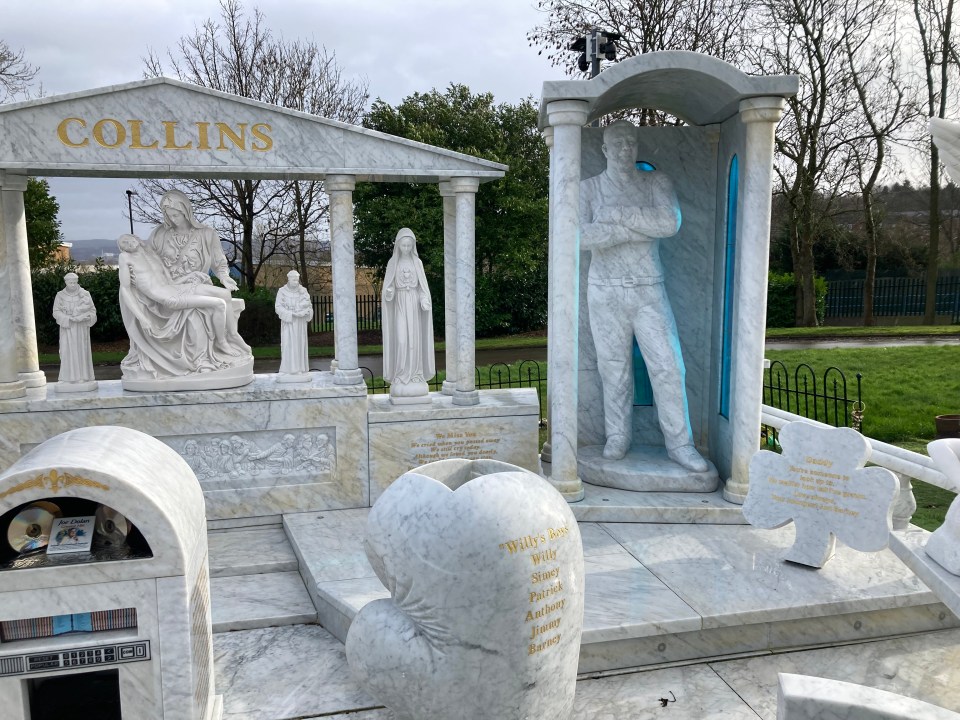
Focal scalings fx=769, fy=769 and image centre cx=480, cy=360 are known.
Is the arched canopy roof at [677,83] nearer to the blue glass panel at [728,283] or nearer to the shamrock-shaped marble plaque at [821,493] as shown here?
the blue glass panel at [728,283]

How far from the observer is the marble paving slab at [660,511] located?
6480 millimetres

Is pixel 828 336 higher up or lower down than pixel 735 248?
lower down

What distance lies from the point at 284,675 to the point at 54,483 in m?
2.16

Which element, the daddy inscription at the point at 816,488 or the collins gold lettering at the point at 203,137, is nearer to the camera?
the daddy inscription at the point at 816,488

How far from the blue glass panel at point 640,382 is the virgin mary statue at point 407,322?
207 cm

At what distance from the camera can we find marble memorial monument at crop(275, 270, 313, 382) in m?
7.32

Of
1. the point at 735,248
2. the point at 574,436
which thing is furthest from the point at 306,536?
the point at 735,248

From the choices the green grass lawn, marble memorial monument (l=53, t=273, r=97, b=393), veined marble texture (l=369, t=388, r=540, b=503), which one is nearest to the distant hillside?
marble memorial monument (l=53, t=273, r=97, b=393)

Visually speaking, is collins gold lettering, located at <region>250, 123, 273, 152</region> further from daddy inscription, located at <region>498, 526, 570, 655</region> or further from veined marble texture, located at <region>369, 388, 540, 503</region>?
daddy inscription, located at <region>498, 526, 570, 655</region>

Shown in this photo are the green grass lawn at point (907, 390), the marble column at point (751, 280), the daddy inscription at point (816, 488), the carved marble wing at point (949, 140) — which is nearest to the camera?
the carved marble wing at point (949, 140)

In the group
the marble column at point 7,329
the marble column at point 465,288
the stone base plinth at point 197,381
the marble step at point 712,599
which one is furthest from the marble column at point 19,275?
the marble column at point 465,288

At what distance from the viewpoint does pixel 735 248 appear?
7051mm

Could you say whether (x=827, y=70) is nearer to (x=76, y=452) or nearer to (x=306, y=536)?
(x=306, y=536)

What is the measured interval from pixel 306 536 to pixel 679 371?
11.9ft
